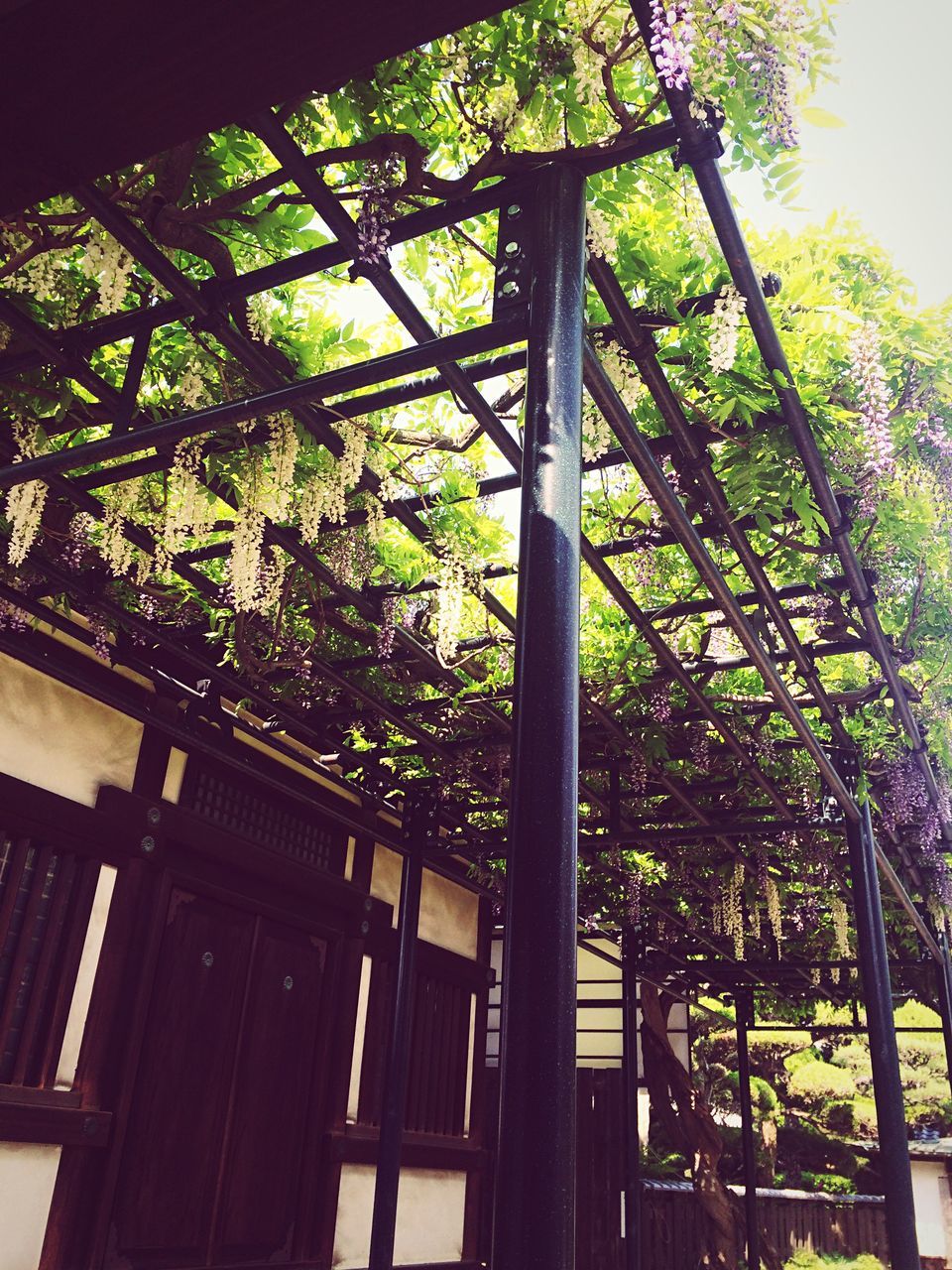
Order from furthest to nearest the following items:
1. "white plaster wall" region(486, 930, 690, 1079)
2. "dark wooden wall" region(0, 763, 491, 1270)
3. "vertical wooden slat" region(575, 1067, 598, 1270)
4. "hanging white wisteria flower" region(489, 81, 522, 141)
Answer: "white plaster wall" region(486, 930, 690, 1079)
"vertical wooden slat" region(575, 1067, 598, 1270)
"dark wooden wall" region(0, 763, 491, 1270)
"hanging white wisteria flower" region(489, 81, 522, 141)

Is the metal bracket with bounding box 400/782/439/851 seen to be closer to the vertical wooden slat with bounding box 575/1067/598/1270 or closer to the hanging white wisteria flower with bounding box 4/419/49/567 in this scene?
the hanging white wisteria flower with bounding box 4/419/49/567

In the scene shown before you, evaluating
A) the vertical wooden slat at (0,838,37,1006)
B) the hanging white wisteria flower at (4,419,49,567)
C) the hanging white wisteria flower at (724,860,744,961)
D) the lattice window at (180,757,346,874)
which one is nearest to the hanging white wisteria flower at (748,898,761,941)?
the hanging white wisteria flower at (724,860,744,961)

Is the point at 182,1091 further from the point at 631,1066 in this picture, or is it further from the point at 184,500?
the point at 631,1066

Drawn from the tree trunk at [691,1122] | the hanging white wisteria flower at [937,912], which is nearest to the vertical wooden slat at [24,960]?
the hanging white wisteria flower at [937,912]

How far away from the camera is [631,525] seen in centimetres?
397

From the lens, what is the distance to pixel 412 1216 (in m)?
6.93

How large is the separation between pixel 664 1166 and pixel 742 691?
9.63m

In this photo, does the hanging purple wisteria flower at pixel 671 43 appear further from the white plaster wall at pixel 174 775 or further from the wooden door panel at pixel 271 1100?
the wooden door panel at pixel 271 1100

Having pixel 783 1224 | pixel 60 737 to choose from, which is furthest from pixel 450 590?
pixel 783 1224

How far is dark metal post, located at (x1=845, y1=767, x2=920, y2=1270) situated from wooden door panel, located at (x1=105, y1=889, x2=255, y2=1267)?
330 centimetres

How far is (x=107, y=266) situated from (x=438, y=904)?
606cm

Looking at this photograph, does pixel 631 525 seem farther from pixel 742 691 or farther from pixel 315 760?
pixel 315 760

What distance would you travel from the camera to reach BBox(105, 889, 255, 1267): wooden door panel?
15.6 ft

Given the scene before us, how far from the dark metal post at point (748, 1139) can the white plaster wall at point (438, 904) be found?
4.36 meters
